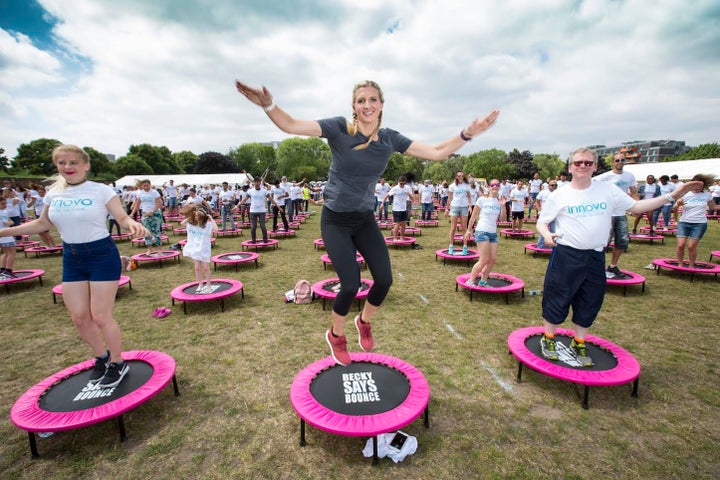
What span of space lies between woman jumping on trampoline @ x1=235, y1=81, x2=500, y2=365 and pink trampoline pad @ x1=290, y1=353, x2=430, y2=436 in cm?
74

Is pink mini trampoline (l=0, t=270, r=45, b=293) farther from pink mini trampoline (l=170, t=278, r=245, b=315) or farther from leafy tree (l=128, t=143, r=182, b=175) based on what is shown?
leafy tree (l=128, t=143, r=182, b=175)

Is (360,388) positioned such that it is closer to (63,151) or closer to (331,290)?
(331,290)

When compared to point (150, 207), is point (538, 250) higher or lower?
lower

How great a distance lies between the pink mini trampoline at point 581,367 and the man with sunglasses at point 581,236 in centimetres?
13

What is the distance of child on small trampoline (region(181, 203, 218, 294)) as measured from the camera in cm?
650

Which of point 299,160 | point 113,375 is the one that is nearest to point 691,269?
point 113,375

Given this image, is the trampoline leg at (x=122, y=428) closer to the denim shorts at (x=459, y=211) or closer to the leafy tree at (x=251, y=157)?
the denim shorts at (x=459, y=211)

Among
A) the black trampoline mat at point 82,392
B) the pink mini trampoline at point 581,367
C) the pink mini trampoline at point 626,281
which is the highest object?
the pink mini trampoline at point 626,281

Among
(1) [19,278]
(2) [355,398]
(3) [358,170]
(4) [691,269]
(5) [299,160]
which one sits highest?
(5) [299,160]

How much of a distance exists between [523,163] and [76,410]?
92.3 metres

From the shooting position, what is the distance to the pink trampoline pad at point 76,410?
2867 mm

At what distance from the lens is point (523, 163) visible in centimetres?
8269

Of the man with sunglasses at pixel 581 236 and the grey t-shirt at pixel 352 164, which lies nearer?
the grey t-shirt at pixel 352 164

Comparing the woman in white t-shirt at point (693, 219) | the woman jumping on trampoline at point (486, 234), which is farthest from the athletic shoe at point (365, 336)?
the woman in white t-shirt at point (693, 219)
